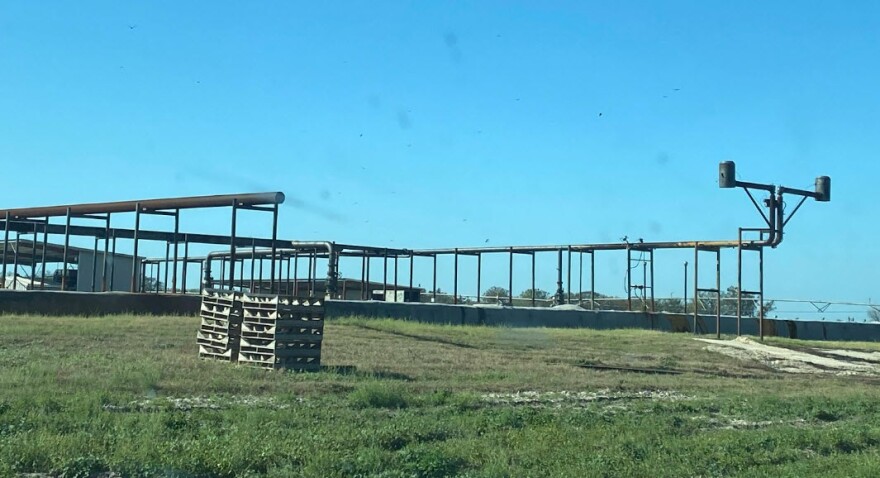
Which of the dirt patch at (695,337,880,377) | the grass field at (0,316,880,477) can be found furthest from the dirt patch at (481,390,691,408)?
the dirt patch at (695,337,880,377)

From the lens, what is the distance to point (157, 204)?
32.9 m

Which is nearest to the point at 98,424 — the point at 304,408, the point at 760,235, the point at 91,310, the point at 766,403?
the point at 304,408

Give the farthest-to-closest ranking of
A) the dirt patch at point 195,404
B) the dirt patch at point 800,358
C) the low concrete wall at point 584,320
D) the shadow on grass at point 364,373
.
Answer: the low concrete wall at point 584,320 < the dirt patch at point 800,358 < the shadow on grass at point 364,373 < the dirt patch at point 195,404

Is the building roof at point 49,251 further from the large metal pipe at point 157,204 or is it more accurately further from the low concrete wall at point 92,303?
the low concrete wall at point 92,303

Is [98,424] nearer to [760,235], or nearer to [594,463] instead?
[594,463]

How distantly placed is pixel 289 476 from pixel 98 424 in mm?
3004

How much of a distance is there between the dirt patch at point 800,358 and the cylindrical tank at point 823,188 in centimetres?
627

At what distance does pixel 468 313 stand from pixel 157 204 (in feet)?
36.6

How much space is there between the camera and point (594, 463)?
946cm

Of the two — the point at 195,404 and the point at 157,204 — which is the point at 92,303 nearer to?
the point at 157,204

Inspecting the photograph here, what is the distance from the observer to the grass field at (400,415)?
906 centimetres

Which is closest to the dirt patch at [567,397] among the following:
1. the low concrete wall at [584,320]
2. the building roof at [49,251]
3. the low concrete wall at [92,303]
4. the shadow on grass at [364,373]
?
the shadow on grass at [364,373]

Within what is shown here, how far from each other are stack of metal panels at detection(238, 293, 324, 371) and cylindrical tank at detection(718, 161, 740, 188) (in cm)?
1805

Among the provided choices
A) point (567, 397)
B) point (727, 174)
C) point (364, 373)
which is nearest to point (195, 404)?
point (364, 373)
